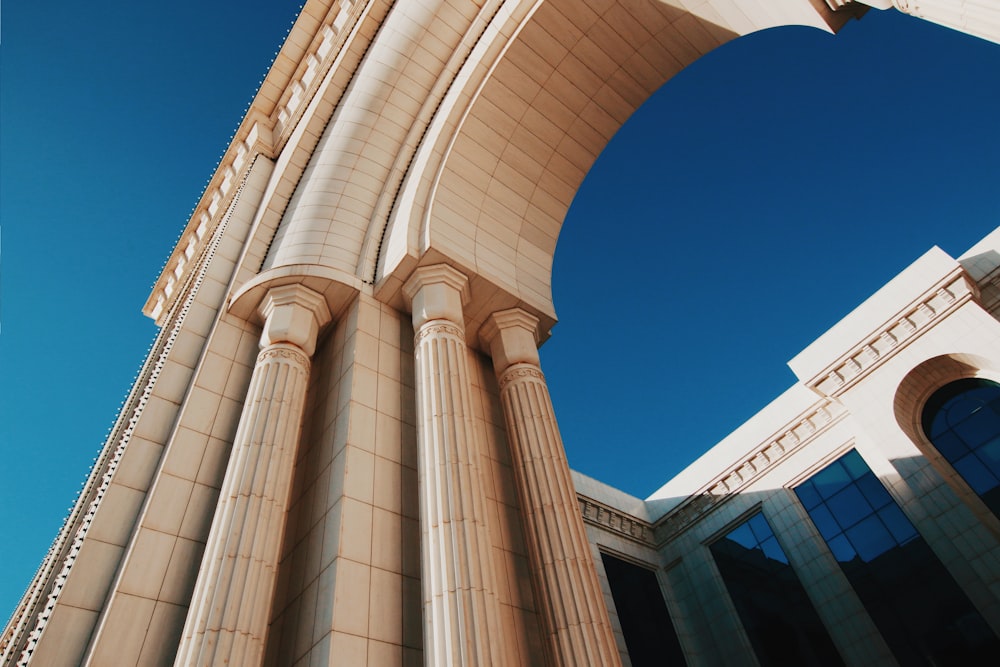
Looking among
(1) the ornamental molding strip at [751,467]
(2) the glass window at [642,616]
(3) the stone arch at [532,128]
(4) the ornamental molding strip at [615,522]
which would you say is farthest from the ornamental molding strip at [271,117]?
(1) the ornamental molding strip at [751,467]

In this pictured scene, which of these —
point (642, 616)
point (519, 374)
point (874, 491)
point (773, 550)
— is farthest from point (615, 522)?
point (519, 374)

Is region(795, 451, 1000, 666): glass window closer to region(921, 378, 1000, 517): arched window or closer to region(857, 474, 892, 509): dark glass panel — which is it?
region(857, 474, 892, 509): dark glass panel

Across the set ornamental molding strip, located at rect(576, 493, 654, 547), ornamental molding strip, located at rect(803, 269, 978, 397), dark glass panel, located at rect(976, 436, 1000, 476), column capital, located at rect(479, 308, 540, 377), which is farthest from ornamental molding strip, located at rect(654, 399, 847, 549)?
column capital, located at rect(479, 308, 540, 377)

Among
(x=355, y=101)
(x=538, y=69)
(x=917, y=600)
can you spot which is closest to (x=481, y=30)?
(x=538, y=69)

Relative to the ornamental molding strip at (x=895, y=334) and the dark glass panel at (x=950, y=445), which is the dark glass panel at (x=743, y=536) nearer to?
the ornamental molding strip at (x=895, y=334)

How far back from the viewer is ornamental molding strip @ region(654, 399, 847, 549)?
21203 millimetres

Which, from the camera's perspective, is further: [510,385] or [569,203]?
[569,203]

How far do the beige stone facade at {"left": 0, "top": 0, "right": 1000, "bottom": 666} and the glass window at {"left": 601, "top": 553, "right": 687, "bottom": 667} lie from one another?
851mm

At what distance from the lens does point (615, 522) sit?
77.2 feet

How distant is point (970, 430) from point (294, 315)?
18617 millimetres

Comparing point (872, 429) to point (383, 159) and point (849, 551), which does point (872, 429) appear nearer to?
point (849, 551)

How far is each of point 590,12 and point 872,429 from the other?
14637 mm

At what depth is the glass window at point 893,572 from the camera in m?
16.4

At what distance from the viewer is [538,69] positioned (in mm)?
12812
